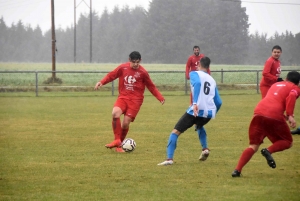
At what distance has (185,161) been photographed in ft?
32.1

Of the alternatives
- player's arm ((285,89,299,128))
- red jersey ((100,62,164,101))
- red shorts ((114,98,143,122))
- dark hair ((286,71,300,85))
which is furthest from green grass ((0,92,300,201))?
dark hair ((286,71,300,85))

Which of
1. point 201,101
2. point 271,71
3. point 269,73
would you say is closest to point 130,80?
point 201,101

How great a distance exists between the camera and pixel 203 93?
9008 millimetres

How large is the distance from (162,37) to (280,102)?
247 feet

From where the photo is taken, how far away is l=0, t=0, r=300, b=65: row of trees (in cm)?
6006

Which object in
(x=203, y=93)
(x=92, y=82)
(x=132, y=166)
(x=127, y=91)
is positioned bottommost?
(x=92, y=82)

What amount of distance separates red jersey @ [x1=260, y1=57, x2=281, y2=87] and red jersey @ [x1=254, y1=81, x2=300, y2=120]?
5058 millimetres

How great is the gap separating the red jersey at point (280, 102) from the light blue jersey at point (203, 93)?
110cm

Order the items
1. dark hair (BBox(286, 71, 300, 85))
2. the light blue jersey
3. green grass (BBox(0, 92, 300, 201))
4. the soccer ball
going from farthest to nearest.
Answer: the soccer ball, the light blue jersey, dark hair (BBox(286, 71, 300, 85)), green grass (BBox(0, 92, 300, 201))

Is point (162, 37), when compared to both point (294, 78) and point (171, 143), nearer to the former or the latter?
point (171, 143)

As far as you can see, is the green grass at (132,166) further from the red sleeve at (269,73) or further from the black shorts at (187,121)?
the red sleeve at (269,73)

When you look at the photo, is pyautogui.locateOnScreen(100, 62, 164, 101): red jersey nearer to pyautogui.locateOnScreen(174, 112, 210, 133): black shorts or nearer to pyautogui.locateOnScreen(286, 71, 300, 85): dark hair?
pyautogui.locateOnScreen(174, 112, 210, 133): black shorts

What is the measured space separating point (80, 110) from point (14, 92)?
1125cm

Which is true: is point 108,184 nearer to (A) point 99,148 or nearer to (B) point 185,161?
(B) point 185,161
